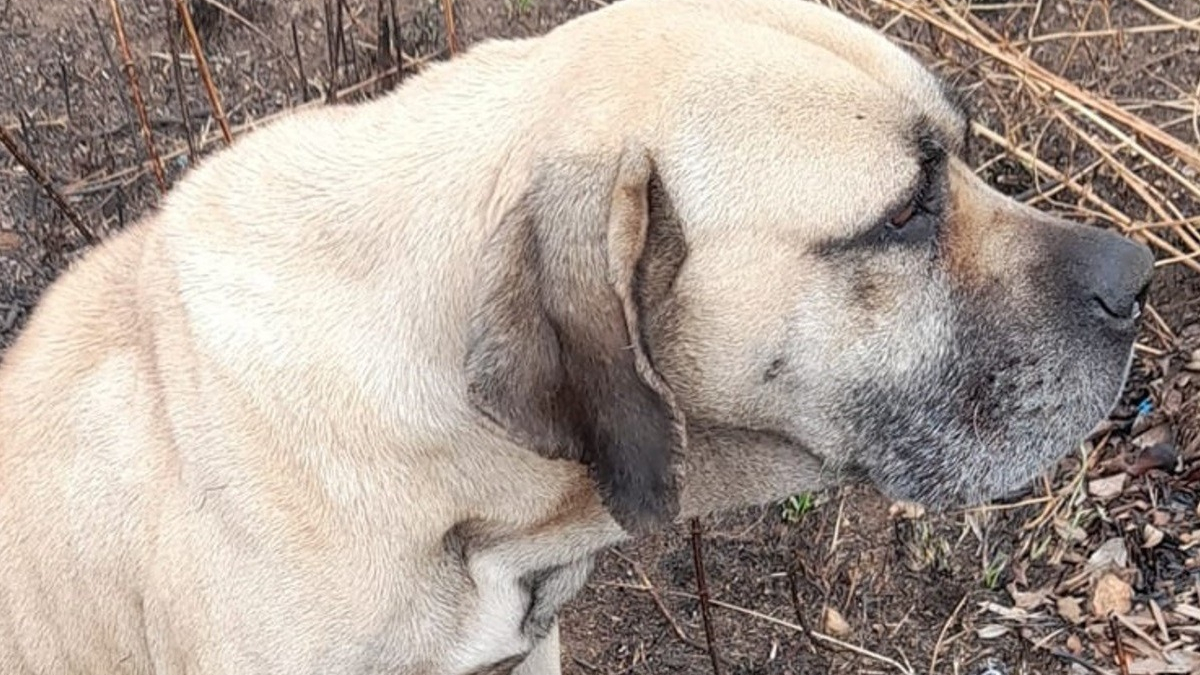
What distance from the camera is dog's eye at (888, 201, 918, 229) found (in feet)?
8.04

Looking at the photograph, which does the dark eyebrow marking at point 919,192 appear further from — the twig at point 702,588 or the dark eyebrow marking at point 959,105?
the twig at point 702,588

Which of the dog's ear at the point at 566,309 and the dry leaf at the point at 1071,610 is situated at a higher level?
the dog's ear at the point at 566,309

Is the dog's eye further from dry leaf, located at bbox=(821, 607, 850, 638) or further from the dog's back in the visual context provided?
dry leaf, located at bbox=(821, 607, 850, 638)

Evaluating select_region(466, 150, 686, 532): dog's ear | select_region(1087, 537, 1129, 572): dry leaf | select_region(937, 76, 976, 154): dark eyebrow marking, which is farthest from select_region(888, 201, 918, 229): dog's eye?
select_region(1087, 537, 1129, 572): dry leaf

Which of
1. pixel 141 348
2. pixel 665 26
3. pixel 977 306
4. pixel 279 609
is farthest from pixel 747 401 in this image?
pixel 141 348

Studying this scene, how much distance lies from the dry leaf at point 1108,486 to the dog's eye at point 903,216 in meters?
1.75

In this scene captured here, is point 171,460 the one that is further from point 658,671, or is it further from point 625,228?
point 658,671

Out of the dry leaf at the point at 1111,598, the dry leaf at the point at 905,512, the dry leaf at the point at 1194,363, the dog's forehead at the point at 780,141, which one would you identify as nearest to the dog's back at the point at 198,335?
the dog's forehead at the point at 780,141

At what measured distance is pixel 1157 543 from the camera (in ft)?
12.8

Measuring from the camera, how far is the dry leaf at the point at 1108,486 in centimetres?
401

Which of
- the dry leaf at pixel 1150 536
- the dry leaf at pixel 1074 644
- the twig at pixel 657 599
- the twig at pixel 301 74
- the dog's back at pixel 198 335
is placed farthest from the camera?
the twig at pixel 301 74

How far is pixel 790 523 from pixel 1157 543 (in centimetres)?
79

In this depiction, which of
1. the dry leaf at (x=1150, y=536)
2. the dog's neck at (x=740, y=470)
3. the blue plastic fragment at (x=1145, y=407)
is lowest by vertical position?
the dry leaf at (x=1150, y=536)

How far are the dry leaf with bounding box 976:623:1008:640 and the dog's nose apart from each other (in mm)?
1347
